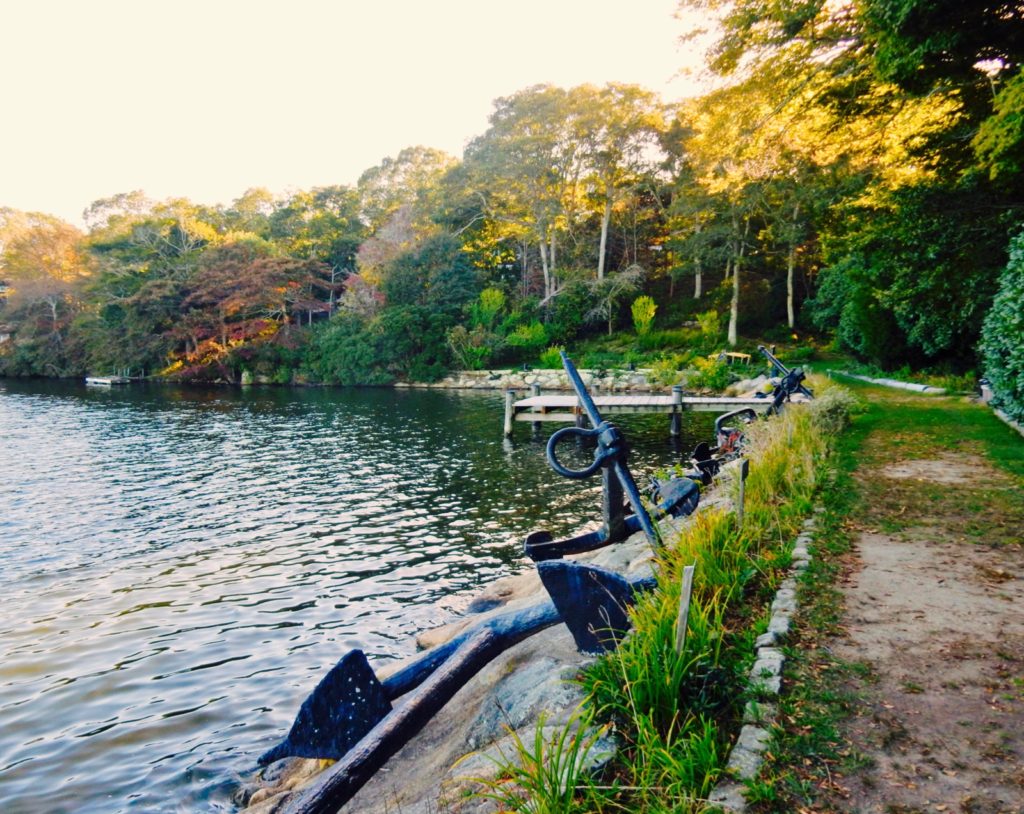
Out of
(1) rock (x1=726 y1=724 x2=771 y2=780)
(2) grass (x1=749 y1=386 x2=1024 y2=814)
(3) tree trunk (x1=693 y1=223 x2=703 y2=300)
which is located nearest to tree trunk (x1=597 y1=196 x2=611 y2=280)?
(3) tree trunk (x1=693 y1=223 x2=703 y2=300)

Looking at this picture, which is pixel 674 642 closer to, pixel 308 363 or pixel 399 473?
pixel 399 473

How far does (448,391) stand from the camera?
3428 centimetres

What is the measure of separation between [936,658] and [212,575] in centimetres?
840

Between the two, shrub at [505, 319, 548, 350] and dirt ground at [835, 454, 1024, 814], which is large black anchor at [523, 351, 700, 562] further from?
shrub at [505, 319, 548, 350]

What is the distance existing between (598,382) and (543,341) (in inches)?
328

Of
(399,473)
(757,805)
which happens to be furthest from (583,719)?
(399,473)

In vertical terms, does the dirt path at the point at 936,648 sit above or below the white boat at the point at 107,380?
below

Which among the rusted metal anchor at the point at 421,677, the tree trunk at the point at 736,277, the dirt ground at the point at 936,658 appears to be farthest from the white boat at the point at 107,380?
the dirt ground at the point at 936,658

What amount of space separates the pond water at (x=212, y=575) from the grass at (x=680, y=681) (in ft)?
10.9

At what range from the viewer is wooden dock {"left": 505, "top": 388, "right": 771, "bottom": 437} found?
18.1 metres

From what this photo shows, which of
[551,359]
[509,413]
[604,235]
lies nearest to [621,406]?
[509,413]

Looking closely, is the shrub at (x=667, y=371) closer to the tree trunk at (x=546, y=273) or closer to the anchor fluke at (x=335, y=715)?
the tree trunk at (x=546, y=273)

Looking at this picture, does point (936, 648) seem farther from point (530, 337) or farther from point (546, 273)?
point (546, 273)

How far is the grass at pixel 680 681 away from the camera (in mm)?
2582
